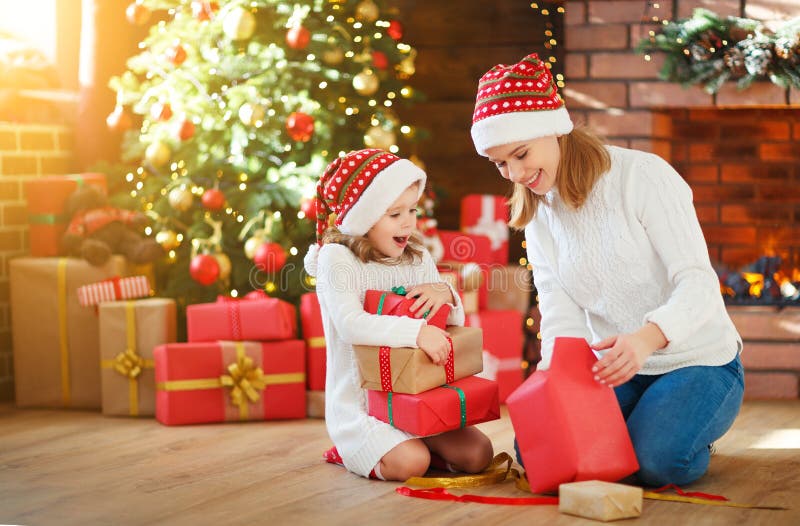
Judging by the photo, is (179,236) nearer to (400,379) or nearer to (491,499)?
(400,379)

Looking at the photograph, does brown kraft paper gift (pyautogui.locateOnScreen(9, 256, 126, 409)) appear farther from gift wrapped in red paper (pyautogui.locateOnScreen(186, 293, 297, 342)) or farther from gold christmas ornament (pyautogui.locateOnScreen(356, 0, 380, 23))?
gold christmas ornament (pyautogui.locateOnScreen(356, 0, 380, 23))

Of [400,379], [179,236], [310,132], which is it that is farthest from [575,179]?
[179,236]

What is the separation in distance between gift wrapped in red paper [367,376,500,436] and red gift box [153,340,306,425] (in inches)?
31.6

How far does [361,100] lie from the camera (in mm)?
3477

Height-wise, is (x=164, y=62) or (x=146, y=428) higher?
(x=164, y=62)

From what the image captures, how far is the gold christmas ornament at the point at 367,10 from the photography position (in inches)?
136

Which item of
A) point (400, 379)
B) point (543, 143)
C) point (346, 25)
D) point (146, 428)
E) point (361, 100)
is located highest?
point (346, 25)

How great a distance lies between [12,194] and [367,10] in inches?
54.0

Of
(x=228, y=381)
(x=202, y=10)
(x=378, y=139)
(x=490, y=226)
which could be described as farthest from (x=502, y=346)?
(x=202, y=10)

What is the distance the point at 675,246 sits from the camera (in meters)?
2.16

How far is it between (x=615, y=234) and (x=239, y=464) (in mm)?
1044

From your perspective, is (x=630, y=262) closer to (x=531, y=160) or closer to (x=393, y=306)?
(x=531, y=160)

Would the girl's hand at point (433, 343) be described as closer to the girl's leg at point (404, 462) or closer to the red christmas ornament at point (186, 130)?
the girl's leg at point (404, 462)

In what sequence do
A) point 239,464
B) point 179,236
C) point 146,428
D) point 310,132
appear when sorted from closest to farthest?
point 239,464 < point 146,428 < point 310,132 < point 179,236
